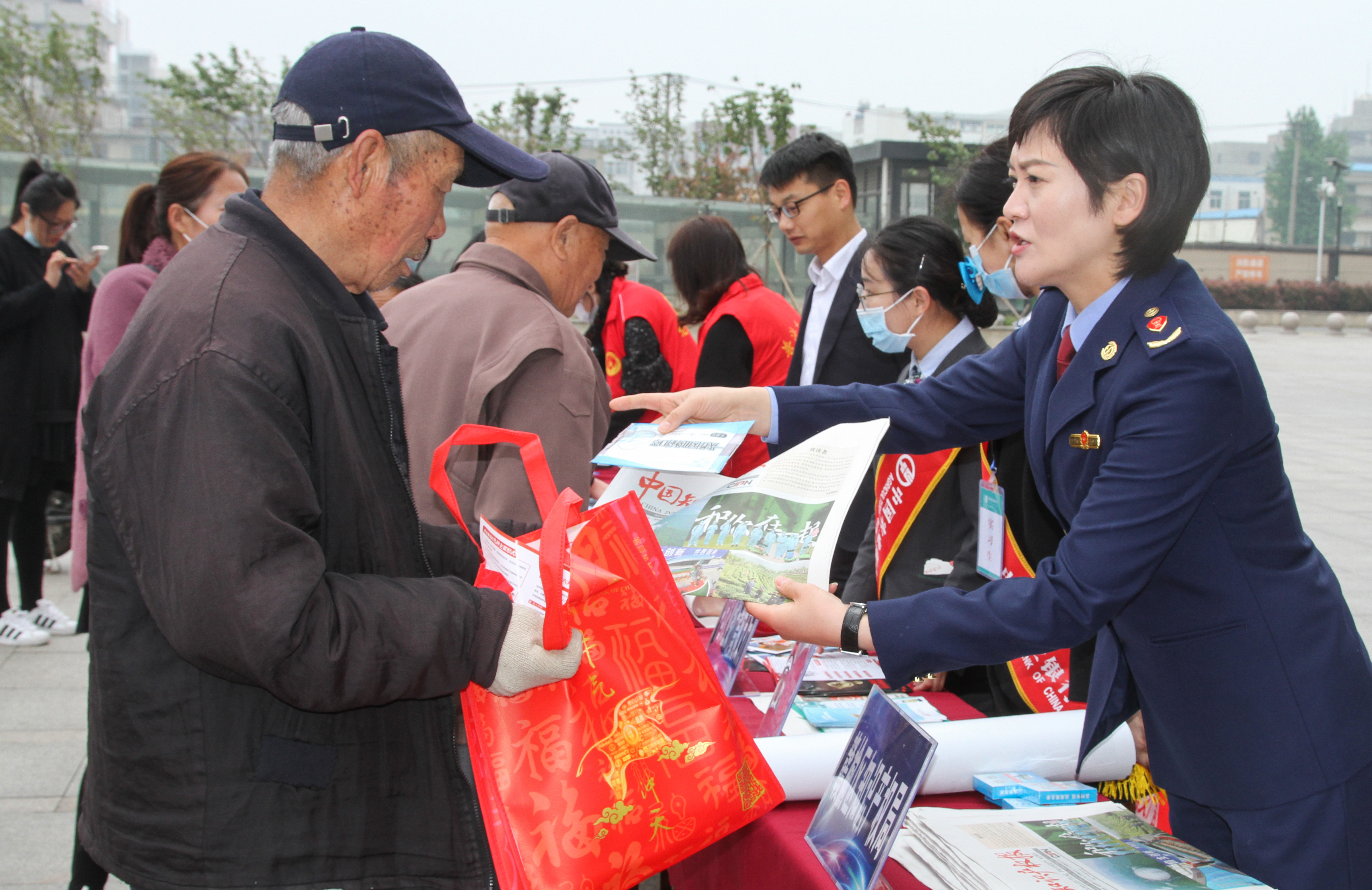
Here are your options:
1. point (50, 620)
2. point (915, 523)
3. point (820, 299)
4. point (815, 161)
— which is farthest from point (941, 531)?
point (50, 620)

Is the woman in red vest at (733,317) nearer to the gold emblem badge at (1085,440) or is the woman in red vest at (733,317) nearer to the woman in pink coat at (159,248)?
the woman in pink coat at (159,248)

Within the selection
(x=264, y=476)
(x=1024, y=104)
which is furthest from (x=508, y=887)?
(x=1024, y=104)

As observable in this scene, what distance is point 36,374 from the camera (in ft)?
14.6

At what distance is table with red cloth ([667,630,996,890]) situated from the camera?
4.78ft

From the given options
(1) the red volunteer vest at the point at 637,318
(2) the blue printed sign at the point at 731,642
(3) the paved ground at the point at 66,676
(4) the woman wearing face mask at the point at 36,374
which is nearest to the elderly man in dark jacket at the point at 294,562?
(2) the blue printed sign at the point at 731,642

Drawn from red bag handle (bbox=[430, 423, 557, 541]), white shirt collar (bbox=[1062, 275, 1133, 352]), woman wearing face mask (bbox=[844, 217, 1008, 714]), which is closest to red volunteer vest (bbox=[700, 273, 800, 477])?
woman wearing face mask (bbox=[844, 217, 1008, 714])

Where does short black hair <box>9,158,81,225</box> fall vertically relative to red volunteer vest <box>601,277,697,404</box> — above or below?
above

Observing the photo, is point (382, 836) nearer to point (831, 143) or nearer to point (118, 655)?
point (118, 655)

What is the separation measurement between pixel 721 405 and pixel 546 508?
2.61 ft

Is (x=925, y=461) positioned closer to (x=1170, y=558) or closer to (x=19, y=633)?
(x=1170, y=558)

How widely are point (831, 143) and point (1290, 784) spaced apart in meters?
2.93

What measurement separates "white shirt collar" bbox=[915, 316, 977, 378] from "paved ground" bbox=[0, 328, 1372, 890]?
2527 mm

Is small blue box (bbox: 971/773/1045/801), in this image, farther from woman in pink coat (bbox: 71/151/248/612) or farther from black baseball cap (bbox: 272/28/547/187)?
woman in pink coat (bbox: 71/151/248/612)

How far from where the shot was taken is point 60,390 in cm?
450
